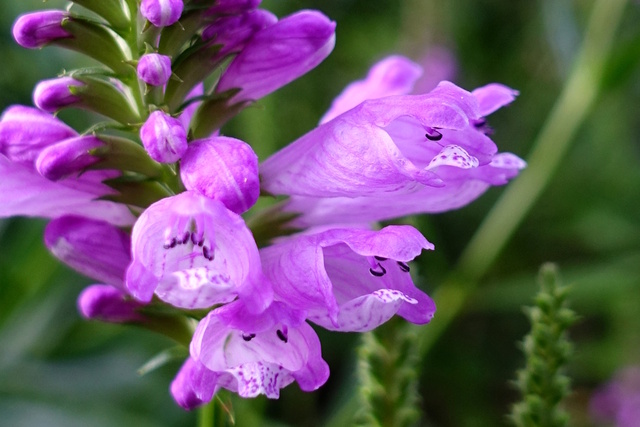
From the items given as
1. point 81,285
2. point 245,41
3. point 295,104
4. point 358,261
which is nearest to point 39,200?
point 245,41

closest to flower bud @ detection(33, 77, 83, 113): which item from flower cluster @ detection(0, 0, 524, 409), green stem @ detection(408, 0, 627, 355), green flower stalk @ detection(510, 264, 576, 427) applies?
flower cluster @ detection(0, 0, 524, 409)

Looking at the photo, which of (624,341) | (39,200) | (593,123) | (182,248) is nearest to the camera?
(182,248)

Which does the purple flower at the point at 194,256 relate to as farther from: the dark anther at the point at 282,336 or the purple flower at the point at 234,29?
the purple flower at the point at 234,29

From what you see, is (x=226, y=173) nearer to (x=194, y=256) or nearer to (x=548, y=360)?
(x=194, y=256)

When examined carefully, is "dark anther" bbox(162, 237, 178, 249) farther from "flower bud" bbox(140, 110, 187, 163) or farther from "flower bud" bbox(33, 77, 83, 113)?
"flower bud" bbox(33, 77, 83, 113)


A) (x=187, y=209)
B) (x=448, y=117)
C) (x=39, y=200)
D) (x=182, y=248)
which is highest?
(x=448, y=117)

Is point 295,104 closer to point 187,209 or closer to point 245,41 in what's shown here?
point 245,41

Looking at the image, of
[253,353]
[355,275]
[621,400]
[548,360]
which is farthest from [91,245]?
[621,400]
